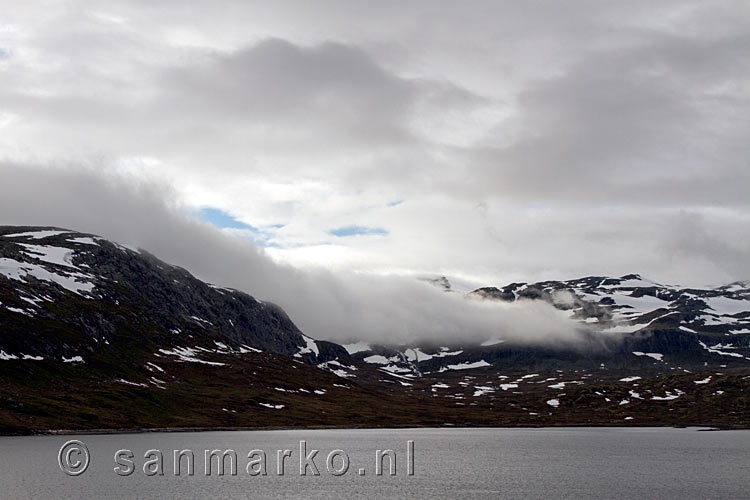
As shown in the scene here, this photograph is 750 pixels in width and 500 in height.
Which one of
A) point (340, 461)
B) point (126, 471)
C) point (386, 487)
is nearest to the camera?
point (386, 487)

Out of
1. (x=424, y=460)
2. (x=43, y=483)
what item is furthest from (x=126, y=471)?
(x=424, y=460)

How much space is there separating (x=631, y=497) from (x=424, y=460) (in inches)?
1892

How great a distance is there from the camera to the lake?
305 feet

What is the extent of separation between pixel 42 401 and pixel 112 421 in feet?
63.1

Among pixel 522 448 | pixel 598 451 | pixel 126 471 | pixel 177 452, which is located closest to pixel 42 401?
pixel 177 452

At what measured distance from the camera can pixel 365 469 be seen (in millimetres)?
116438

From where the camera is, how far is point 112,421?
600 ft

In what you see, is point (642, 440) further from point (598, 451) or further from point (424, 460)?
point (424, 460)

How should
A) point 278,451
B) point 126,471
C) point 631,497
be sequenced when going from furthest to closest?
1. point 278,451
2. point 126,471
3. point 631,497

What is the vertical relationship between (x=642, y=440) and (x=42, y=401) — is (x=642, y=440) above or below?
below

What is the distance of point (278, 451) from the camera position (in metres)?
138

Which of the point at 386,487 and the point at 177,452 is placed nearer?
the point at 386,487

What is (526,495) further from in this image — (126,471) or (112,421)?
(112,421)

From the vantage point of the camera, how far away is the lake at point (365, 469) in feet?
305
